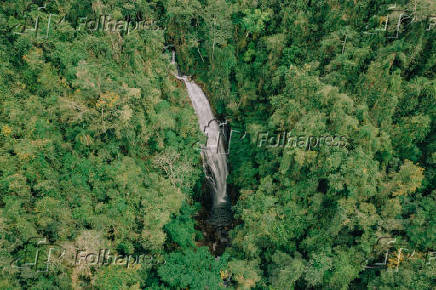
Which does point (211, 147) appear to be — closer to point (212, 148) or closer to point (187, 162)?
point (212, 148)

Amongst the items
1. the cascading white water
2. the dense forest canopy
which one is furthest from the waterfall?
the dense forest canopy

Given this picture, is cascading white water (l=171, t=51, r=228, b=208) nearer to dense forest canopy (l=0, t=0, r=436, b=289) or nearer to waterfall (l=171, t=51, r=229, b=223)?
waterfall (l=171, t=51, r=229, b=223)

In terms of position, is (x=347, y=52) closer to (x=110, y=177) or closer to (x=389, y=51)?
(x=389, y=51)

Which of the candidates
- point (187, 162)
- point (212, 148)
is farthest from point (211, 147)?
point (187, 162)

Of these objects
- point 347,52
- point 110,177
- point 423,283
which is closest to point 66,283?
point 110,177

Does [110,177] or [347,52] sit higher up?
[347,52]

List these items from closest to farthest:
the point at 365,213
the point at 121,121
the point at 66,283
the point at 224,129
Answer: the point at 66,283 → the point at 365,213 → the point at 121,121 → the point at 224,129
